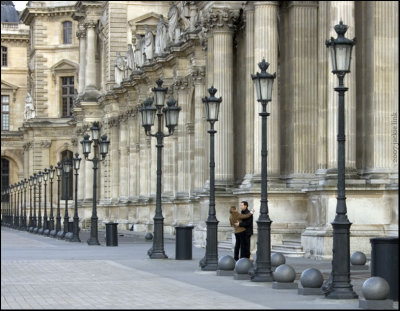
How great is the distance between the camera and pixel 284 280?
23.8 meters

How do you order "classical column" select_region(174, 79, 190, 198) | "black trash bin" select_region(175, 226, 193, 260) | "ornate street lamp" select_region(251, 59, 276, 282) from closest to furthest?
"ornate street lamp" select_region(251, 59, 276, 282)
"black trash bin" select_region(175, 226, 193, 260)
"classical column" select_region(174, 79, 190, 198)

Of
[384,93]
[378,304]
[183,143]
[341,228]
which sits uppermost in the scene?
[384,93]

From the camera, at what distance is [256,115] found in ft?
129

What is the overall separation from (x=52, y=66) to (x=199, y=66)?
187ft

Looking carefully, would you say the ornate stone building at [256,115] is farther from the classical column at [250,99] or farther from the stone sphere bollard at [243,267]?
the stone sphere bollard at [243,267]

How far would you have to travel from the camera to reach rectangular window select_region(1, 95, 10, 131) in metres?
126

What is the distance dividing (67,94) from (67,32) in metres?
5.45

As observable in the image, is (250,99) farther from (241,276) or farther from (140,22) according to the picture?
(140,22)

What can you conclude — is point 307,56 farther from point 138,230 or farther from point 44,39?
point 44,39

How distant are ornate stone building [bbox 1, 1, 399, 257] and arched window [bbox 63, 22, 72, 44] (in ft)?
94.9

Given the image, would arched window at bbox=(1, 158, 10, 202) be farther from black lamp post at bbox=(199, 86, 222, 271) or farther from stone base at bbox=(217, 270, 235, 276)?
stone base at bbox=(217, 270, 235, 276)

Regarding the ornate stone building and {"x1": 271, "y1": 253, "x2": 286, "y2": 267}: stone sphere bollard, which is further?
the ornate stone building

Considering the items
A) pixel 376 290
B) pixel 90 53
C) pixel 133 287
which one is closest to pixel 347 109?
pixel 133 287

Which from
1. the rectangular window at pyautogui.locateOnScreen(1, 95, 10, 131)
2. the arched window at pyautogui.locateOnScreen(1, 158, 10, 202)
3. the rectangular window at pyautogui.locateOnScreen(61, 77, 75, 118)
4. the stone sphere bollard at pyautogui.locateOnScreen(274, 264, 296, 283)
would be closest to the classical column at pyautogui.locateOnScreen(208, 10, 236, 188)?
the stone sphere bollard at pyautogui.locateOnScreen(274, 264, 296, 283)
